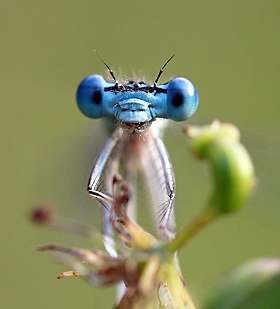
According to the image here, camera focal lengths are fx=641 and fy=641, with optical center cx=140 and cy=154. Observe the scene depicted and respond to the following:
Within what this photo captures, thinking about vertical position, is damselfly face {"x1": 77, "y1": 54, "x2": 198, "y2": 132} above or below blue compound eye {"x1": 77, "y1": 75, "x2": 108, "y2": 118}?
below

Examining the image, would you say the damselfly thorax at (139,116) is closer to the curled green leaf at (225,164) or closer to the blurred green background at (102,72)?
the curled green leaf at (225,164)

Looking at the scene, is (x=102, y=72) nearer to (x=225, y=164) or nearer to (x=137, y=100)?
(x=137, y=100)

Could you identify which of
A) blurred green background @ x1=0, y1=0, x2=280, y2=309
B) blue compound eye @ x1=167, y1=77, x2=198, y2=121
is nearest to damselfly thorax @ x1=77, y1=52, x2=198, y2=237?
blue compound eye @ x1=167, y1=77, x2=198, y2=121

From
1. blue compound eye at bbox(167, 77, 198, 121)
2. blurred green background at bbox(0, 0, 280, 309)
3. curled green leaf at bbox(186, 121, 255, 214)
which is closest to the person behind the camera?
curled green leaf at bbox(186, 121, 255, 214)

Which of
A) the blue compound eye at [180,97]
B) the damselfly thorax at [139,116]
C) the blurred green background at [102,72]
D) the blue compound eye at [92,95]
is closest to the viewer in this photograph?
the damselfly thorax at [139,116]

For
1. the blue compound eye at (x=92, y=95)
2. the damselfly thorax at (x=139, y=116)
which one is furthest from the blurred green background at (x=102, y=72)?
the blue compound eye at (x=92, y=95)

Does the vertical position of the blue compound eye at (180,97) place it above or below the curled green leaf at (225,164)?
above

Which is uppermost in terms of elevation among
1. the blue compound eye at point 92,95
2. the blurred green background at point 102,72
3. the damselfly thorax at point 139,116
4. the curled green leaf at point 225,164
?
the blurred green background at point 102,72

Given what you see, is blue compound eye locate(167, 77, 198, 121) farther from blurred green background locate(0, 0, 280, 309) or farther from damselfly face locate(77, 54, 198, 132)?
blurred green background locate(0, 0, 280, 309)

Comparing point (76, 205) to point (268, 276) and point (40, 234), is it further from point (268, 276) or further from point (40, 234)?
point (268, 276)
